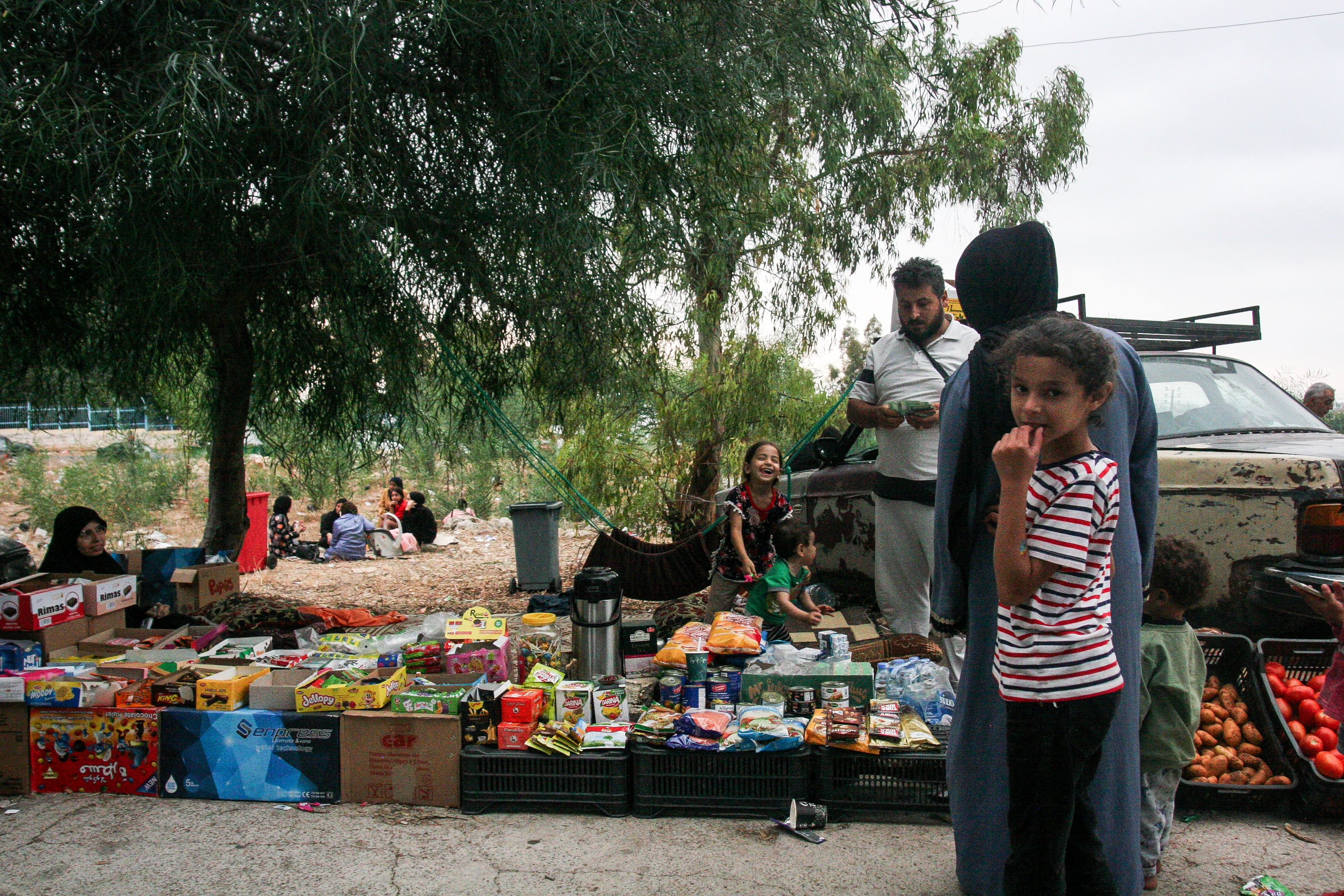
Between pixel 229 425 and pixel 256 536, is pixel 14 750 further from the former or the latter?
pixel 256 536

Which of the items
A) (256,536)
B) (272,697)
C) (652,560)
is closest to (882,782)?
(272,697)

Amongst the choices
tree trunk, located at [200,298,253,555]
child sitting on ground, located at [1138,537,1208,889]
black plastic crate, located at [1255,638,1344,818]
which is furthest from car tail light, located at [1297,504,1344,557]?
tree trunk, located at [200,298,253,555]

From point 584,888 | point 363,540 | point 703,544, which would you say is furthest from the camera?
point 363,540

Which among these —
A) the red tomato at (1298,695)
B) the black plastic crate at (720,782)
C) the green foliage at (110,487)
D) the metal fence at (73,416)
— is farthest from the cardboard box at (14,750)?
the green foliage at (110,487)

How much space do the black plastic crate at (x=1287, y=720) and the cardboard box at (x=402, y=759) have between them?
3172 millimetres

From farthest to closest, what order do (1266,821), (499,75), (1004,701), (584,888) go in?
1. (499,75)
2. (1266,821)
3. (584,888)
4. (1004,701)

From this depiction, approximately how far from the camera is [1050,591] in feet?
6.83

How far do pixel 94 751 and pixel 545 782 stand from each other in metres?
1.90

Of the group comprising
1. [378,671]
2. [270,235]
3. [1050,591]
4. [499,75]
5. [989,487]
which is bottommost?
[378,671]

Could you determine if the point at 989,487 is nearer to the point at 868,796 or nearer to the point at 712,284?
the point at 868,796

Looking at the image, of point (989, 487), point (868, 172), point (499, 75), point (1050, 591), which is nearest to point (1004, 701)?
point (1050, 591)

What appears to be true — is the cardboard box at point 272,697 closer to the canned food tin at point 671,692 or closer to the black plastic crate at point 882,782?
the canned food tin at point 671,692

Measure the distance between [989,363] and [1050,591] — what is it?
23.6 inches

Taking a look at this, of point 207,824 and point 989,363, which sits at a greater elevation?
point 989,363
